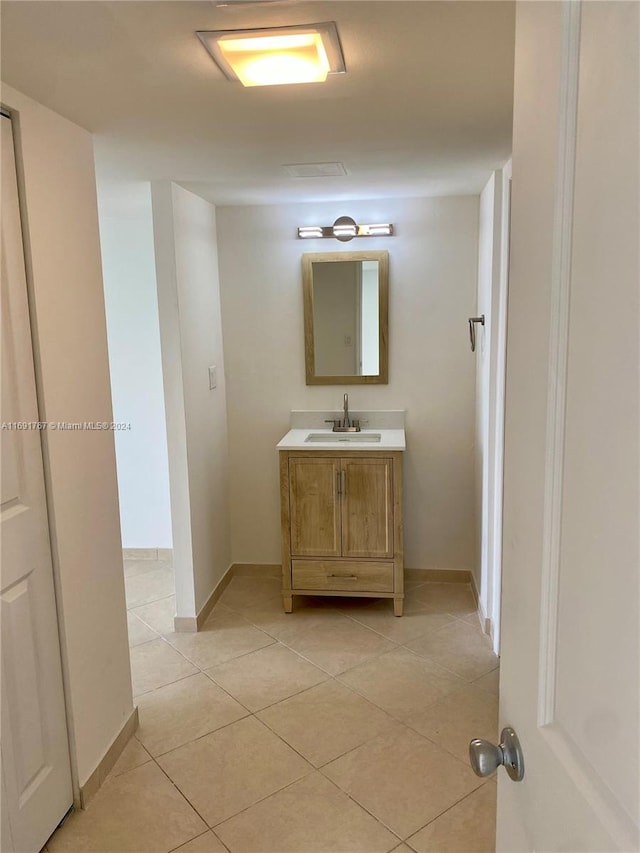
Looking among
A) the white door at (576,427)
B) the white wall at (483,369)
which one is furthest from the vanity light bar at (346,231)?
the white door at (576,427)

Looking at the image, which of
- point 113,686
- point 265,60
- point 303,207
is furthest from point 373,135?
point 113,686

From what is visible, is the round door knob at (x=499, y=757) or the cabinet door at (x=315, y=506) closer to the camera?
the round door knob at (x=499, y=757)

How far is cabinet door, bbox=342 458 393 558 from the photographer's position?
3178mm

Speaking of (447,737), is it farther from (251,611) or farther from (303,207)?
(303,207)

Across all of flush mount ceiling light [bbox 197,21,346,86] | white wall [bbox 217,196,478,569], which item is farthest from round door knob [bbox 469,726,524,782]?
white wall [bbox 217,196,478,569]

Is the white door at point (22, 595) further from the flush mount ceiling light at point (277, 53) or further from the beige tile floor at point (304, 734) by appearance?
the flush mount ceiling light at point (277, 53)

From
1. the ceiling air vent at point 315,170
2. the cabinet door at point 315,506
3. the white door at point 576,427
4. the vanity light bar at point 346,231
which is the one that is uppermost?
the ceiling air vent at point 315,170

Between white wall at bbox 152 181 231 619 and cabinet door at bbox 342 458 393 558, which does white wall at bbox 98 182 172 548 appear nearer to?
white wall at bbox 152 181 231 619

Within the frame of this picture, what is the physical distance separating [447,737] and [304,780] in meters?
0.56

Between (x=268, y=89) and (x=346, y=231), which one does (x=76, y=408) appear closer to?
(x=268, y=89)

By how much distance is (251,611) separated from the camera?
339cm

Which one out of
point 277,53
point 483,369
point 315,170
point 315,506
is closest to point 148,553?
point 315,506

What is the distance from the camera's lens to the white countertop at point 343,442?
315 centimetres

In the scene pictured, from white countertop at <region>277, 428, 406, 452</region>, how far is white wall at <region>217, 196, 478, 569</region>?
0.49 ft
